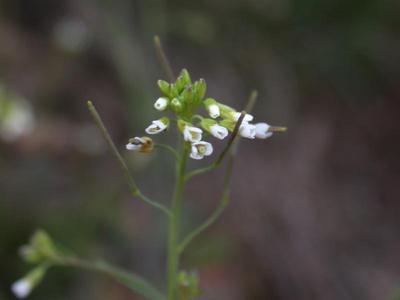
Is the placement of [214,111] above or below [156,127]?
above

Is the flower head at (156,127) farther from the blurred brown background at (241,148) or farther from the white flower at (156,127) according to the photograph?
the blurred brown background at (241,148)

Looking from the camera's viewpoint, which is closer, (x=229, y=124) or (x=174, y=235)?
(x=229, y=124)

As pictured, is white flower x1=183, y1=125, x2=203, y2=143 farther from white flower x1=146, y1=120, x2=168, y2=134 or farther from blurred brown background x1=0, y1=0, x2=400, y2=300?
blurred brown background x1=0, y1=0, x2=400, y2=300

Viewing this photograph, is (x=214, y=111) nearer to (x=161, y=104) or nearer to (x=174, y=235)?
(x=161, y=104)

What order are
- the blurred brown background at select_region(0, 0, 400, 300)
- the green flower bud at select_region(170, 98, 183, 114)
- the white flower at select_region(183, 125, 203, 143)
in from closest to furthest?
the white flower at select_region(183, 125, 203, 143), the green flower bud at select_region(170, 98, 183, 114), the blurred brown background at select_region(0, 0, 400, 300)

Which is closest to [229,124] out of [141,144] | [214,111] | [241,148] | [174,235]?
[214,111]

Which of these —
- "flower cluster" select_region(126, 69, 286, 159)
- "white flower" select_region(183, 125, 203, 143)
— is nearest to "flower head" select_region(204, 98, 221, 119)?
"flower cluster" select_region(126, 69, 286, 159)
